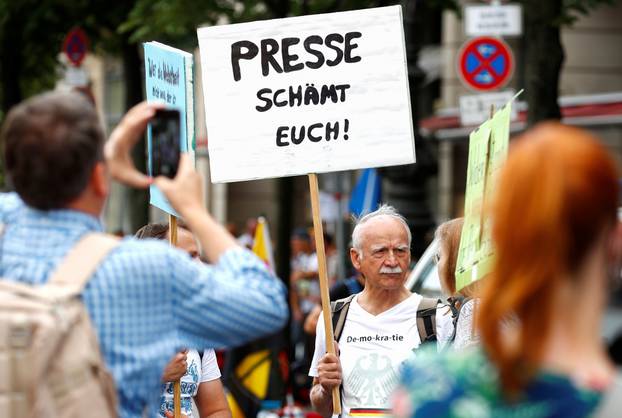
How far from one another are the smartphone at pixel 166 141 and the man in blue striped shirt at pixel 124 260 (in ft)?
0.25

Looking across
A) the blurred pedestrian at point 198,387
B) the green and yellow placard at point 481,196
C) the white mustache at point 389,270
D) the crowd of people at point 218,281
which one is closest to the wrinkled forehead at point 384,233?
the white mustache at point 389,270

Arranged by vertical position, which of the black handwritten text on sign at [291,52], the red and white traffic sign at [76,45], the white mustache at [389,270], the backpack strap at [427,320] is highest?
the red and white traffic sign at [76,45]

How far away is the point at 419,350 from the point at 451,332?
0.16m

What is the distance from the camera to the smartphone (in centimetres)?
341

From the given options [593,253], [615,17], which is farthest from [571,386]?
[615,17]

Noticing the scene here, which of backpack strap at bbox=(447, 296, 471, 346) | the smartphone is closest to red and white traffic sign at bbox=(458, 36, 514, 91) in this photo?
backpack strap at bbox=(447, 296, 471, 346)

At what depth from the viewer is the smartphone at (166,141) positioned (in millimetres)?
3412

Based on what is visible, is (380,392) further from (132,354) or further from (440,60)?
(440,60)

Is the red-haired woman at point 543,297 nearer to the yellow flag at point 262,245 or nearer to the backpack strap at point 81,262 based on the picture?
the backpack strap at point 81,262

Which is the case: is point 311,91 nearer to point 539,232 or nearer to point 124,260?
point 124,260

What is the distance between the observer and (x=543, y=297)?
2.58 metres

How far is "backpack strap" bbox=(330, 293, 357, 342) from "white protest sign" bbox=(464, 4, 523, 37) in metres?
7.31

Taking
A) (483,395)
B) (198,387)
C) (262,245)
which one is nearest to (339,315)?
(198,387)

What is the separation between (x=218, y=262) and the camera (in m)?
3.31
